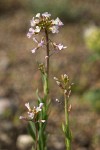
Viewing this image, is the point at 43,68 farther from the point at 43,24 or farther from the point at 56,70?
the point at 56,70

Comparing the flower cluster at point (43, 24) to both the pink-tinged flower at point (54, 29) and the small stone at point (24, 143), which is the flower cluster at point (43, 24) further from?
the small stone at point (24, 143)

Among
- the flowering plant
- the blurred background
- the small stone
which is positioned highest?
the blurred background

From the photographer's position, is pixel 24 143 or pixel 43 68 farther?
pixel 24 143

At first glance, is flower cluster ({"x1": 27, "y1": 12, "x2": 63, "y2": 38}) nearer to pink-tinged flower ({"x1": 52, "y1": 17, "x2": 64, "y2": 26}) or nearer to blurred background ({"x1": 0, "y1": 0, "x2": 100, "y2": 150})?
pink-tinged flower ({"x1": 52, "y1": 17, "x2": 64, "y2": 26})

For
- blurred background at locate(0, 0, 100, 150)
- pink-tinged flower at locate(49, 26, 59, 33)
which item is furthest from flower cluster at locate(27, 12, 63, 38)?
blurred background at locate(0, 0, 100, 150)

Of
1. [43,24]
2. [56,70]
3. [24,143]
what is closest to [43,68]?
[43,24]

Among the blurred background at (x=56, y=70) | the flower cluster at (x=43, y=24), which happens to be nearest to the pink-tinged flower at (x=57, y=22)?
the flower cluster at (x=43, y=24)

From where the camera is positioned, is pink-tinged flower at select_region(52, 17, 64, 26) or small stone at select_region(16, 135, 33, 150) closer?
pink-tinged flower at select_region(52, 17, 64, 26)

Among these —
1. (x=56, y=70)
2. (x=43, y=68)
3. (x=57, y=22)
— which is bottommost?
(x=43, y=68)
